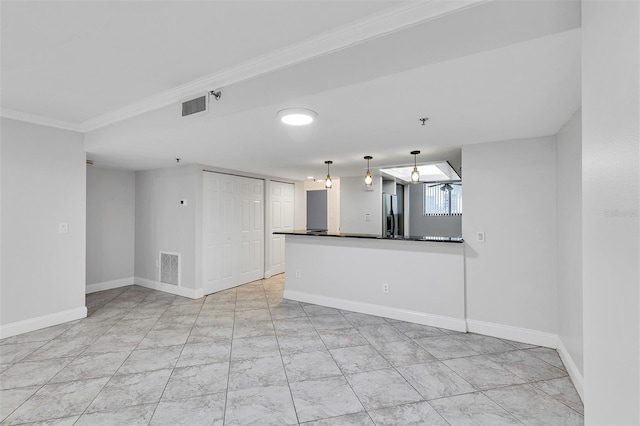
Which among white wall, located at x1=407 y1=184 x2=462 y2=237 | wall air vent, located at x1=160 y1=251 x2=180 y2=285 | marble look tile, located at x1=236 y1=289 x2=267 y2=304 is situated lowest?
marble look tile, located at x1=236 y1=289 x2=267 y2=304

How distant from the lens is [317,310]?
4.26 m

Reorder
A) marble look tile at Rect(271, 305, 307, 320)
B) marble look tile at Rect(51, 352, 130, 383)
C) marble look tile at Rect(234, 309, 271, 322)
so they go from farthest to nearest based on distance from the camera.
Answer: marble look tile at Rect(271, 305, 307, 320) < marble look tile at Rect(234, 309, 271, 322) < marble look tile at Rect(51, 352, 130, 383)

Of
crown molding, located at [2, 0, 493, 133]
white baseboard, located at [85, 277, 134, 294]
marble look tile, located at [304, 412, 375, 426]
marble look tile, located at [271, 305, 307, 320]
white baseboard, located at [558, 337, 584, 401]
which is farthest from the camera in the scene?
white baseboard, located at [85, 277, 134, 294]

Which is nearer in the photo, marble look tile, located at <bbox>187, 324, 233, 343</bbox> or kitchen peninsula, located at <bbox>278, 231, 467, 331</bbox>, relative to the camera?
marble look tile, located at <bbox>187, 324, 233, 343</bbox>

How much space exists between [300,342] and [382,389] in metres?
1.10

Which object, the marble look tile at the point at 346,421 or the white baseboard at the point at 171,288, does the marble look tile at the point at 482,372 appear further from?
the white baseboard at the point at 171,288

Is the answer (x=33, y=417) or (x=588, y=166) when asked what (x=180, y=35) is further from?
(x=33, y=417)

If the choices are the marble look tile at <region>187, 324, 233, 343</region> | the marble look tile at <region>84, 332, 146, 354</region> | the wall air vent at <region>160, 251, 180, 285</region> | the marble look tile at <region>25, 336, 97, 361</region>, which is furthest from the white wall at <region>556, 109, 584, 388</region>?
the wall air vent at <region>160, 251, 180, 285</region>

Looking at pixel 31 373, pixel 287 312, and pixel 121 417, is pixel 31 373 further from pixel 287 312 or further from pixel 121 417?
pixel 287 312

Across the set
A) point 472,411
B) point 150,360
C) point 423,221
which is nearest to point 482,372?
point 472,411

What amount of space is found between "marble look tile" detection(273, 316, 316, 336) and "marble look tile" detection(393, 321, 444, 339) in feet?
3.42

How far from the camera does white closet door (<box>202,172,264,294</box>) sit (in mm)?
5066

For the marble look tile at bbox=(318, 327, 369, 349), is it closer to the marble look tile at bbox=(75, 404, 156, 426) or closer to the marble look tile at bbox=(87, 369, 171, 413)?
the marble look tile at bbox=(87, 369, 171, 413)

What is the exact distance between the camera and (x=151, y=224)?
5.50 m
